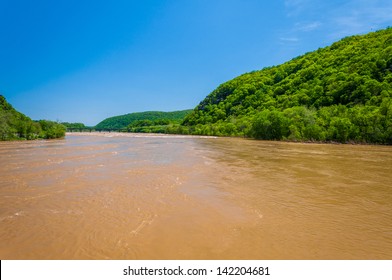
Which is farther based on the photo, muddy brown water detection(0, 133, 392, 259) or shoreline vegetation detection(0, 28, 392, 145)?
shoreline vegetation detection(0, 28, 392, 145)

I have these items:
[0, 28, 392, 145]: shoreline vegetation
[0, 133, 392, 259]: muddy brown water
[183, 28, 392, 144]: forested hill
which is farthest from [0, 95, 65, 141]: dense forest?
[0, 133, 392, 259]: muddy brown water

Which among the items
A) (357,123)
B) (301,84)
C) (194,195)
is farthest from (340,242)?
(301,84)

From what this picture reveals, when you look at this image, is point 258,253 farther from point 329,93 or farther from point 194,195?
point 329,93

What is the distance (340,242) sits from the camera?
24.7ft

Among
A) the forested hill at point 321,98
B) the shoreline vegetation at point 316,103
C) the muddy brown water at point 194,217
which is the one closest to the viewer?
the muddy brown water at point 194,217

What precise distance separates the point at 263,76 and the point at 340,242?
138165mm

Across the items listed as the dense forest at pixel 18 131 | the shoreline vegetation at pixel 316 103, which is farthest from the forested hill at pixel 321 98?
the dense forest at pixel 18 131

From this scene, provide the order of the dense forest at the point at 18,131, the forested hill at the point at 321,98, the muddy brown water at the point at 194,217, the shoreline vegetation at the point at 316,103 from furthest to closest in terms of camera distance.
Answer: the dense forest at the point at 18,131 → the shoreline vegetation at the point at 316,103 → the forested hill at the point at 321,98 → the muddy brown water at the point at 194,217

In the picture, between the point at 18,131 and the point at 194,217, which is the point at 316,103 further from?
the point at 18,131

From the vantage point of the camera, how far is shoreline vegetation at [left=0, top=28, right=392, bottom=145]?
5130 centimetres

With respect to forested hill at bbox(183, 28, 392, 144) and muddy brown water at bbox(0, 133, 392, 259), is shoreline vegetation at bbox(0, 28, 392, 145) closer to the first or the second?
forested hill at bbox(183, 28, 392, 144)

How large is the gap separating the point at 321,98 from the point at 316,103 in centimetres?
→ 210

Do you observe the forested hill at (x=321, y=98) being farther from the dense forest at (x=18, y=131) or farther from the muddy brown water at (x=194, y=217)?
the dense forest at (x=18, y=131)

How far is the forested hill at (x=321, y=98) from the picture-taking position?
5106cm
